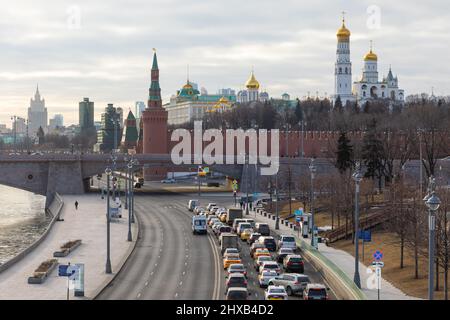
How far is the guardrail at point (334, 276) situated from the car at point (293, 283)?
4.92 feet

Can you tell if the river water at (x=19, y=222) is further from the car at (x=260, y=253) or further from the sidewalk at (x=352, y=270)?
the sidewalk at (x=352, y=270)

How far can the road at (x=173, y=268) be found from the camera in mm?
34000

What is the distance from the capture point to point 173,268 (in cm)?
4131

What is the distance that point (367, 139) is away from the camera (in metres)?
81.1

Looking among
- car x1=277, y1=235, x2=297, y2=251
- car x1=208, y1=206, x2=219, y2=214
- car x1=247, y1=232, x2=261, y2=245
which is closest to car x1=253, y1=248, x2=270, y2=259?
car x1=277, y1=235, x2=297, y2=251

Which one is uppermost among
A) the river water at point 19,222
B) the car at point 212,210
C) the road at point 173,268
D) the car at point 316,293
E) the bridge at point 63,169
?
the bridge at point 63,169

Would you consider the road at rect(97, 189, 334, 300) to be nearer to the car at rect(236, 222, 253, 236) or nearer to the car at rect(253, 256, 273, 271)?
the car at rect(253, 256, 273, 271)

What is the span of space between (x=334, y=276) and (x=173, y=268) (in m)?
8.58

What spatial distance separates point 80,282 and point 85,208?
44.3m

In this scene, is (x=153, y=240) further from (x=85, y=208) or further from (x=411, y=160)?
(x=411, y=160)

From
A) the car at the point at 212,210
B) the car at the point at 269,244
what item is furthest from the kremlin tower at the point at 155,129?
the car at the point at 269,244

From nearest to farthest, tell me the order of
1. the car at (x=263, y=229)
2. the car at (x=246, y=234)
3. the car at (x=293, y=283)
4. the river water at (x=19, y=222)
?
1. the car at (x=293, y=283)
2. the car at (x=246, y=234)
3. the car at (x=263, y=229)
4. the river water at (x=19, y=222)
